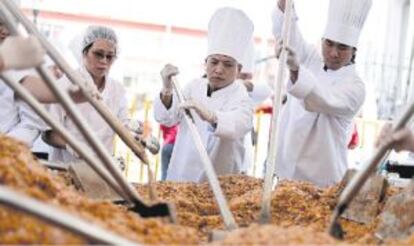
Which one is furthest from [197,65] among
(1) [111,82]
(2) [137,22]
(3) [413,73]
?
(1) [111,82]

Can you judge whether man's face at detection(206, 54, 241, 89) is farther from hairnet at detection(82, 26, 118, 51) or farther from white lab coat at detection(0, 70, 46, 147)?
white lab coat at detection(0, 70, 46, 147)

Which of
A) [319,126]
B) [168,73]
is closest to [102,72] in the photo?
[168,73]

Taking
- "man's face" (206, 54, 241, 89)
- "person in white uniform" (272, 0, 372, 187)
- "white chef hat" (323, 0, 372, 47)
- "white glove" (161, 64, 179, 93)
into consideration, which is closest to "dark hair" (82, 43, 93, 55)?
"white glove" (161, 64, 179, 93)

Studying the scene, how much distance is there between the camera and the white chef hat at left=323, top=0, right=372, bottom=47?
2.71m

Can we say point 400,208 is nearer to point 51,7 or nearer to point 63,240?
point 63,240

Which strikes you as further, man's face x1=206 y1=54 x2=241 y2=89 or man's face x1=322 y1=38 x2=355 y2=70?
man's face x1=206 y1=54 x2=241 y2=89

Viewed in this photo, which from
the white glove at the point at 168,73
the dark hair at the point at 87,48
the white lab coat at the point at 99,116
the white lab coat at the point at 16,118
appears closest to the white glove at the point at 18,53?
the white lab coat at the point at 99,116

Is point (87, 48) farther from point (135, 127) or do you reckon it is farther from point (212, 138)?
point (212, 138)

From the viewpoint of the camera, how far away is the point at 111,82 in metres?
2.92

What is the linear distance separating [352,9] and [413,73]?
2.29 metres

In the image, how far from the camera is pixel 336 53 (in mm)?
2734

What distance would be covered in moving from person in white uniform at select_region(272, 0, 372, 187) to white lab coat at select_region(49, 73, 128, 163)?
0.73 meters

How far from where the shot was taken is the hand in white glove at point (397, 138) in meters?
1.33

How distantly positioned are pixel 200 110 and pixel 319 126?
587 millimetres
